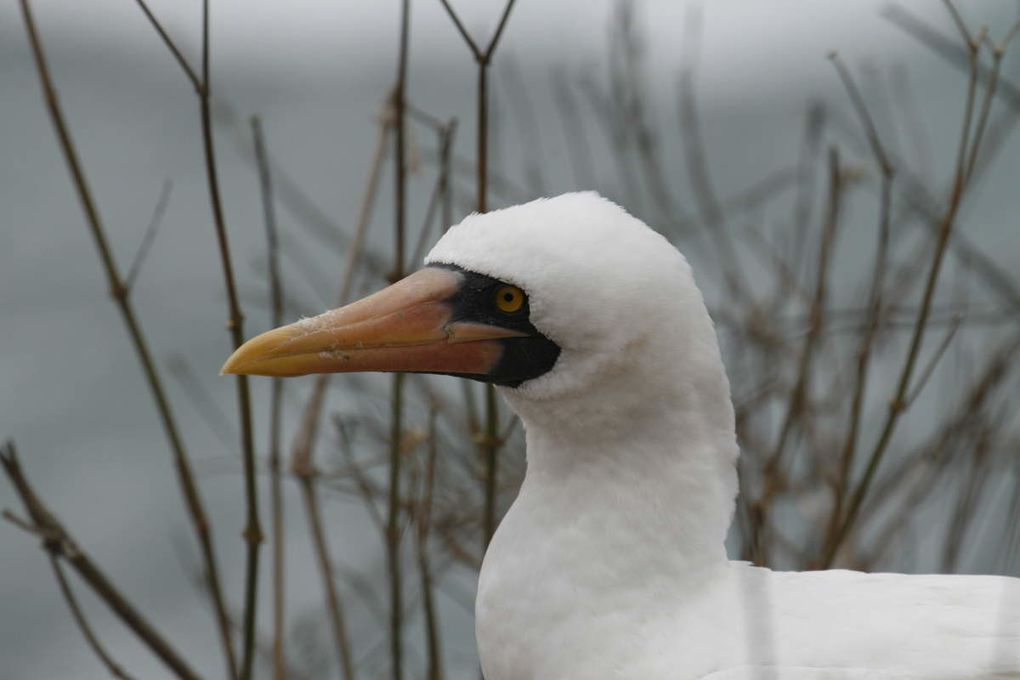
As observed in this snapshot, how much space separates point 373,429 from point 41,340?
19.8 feet

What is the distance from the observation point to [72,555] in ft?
7.61

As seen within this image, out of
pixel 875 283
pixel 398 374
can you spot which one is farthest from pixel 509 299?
pixel 875 283

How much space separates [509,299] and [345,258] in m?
3.07

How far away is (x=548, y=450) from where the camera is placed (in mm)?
2369

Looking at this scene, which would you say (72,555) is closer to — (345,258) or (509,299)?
(509,299)

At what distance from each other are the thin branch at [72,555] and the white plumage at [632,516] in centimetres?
56

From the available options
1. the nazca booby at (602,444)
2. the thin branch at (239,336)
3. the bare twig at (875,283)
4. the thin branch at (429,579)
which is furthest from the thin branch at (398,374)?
the bare twig at (875,283)

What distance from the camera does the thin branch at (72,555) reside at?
90.5 inches

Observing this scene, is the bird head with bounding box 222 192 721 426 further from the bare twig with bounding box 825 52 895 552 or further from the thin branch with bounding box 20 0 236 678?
the bare twig with bounding box 825 52 895 552

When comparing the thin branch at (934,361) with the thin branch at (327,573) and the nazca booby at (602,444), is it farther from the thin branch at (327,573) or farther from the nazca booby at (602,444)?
the thin branch at (327,573)

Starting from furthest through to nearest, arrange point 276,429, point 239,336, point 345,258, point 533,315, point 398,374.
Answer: point 345,258 < point 276,429 < point 398,374 < point 239,336 < point 533,315

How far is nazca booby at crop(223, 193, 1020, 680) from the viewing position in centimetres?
220

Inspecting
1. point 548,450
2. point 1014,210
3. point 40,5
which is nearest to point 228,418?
point 40,5

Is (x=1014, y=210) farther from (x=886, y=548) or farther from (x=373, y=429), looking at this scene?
(x=373, y=429)
